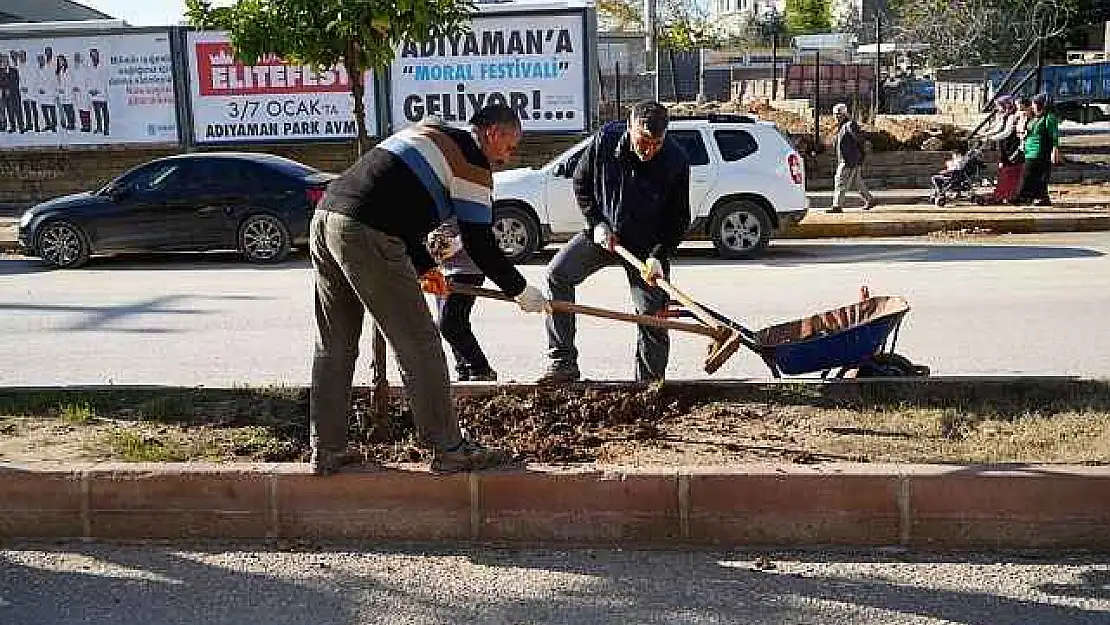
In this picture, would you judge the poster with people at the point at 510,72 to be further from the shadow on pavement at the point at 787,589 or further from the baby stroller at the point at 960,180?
the shadow on pavement at the point at 787,589

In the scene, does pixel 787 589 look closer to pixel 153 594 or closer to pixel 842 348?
pixel 842 348

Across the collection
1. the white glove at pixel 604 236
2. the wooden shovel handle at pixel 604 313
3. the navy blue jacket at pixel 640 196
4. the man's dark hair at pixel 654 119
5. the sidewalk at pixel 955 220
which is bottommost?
the sidewalk at pixel 955 220

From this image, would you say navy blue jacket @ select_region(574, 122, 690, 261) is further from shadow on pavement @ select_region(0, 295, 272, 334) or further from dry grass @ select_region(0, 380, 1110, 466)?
shadow on pavement @ select_region(0, 295, 272, 334)

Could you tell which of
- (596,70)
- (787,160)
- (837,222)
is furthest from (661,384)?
(596,70)

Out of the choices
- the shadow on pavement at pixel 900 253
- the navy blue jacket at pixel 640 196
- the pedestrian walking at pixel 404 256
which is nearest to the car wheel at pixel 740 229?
the shadow on pavement at pixel 900 253

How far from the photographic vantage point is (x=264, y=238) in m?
15.3

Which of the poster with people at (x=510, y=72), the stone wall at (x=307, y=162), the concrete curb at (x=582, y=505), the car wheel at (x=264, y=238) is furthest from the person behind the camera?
the stone wall at (x=307, y=162)

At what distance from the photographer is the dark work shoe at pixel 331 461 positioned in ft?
16.6

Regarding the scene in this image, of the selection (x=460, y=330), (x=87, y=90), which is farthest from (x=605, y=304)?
(x=87, y=90)

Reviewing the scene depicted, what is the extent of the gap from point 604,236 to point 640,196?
0.97 feet

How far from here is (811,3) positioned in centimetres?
7706

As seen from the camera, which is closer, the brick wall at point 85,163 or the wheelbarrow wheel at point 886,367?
the wheelbarrow wheel at point 886,367

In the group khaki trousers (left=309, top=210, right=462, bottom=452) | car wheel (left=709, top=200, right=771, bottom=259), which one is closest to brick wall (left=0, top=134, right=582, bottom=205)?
car wheel (left=709, top=200, right=771, bottom=259)

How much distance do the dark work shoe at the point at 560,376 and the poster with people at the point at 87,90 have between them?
17.1 m
